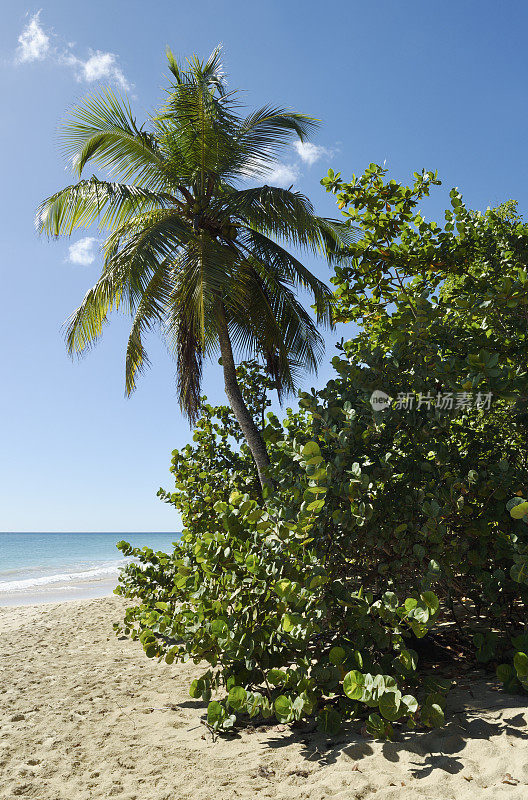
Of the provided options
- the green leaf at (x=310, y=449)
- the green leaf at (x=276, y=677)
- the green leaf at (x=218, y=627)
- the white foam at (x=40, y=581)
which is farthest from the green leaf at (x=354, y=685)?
the white foam at (x=40, y=581)

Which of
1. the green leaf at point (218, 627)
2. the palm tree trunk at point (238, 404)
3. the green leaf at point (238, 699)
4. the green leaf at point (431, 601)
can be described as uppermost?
the palm tree trunk at point (238, 404)

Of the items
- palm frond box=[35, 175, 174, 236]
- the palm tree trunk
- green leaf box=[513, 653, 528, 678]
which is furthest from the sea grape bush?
palm frond box=[35, 175, 174, 236]

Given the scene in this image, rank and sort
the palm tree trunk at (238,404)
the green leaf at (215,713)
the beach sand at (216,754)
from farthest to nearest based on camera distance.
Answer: the palm tree trunk at (238,404) < the green leaf at (215,713) < the beach sand at (216,754)

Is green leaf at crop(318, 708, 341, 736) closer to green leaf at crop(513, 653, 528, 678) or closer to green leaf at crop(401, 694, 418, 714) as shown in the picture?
green leaf at crop(401, 694, 418, 714)

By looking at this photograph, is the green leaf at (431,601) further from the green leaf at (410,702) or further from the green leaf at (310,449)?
the green leaf at (310,449)

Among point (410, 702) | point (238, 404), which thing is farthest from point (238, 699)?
point (238, 404)

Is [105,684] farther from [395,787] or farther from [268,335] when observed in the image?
[268,335]

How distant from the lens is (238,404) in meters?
7.29

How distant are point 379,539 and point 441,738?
1157mm

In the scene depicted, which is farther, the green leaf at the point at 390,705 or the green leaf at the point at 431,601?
the green leaf at the point at 431,601

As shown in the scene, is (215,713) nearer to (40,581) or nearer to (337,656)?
(337,656)

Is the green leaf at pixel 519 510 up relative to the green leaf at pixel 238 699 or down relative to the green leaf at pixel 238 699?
up

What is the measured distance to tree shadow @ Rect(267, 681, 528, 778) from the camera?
104 inches

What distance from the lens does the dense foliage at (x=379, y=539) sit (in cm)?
307
